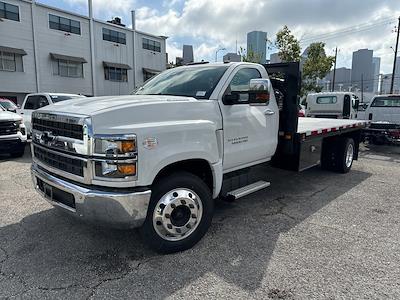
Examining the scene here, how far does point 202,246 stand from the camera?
362cm

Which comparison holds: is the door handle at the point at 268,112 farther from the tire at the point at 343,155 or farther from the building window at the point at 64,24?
the building window at the point at 64,24

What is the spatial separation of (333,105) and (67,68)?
2369 centimetres

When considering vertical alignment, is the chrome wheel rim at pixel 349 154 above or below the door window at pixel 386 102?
below

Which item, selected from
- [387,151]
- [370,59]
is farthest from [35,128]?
[370,59]

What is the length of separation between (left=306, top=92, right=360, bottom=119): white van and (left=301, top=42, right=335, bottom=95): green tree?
14.2 m

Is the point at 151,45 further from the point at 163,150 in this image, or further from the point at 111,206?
the point at 111,206

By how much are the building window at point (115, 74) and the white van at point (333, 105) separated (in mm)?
22713

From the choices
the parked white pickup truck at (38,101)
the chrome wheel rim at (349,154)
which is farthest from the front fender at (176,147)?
the parked white pickup truck at (38,101)

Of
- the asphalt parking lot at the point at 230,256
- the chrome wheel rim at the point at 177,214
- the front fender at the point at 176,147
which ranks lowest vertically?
the asphalt parking lot at the point at 230,256

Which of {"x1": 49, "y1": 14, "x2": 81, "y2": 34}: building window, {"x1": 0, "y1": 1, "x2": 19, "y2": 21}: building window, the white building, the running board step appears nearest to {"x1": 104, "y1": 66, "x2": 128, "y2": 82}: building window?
the white building

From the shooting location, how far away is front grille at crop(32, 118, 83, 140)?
297cm

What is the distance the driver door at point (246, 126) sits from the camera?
3952 millimetres

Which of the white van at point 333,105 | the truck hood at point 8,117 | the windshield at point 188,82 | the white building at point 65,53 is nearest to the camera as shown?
the windshield at point 188,82

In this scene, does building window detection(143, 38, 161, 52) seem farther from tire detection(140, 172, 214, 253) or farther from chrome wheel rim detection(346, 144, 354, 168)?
tire detection(140, 172, 214, 253)
